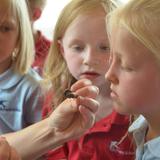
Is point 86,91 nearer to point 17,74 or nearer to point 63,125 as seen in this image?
point 63,125

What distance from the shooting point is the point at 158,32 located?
2.36 feet

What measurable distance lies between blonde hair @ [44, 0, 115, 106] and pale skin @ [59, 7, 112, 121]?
0.02 metres

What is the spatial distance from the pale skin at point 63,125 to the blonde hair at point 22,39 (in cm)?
27

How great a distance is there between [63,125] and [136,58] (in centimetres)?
32

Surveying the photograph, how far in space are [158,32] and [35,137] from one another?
1.62 ft

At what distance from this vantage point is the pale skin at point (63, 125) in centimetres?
89

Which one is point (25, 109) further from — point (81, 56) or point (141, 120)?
point (141, 120)

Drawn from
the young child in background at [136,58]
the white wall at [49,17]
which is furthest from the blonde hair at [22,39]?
the white wall at [49,17]

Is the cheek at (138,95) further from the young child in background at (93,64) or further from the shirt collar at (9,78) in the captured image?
the shirt collar at (9,78)

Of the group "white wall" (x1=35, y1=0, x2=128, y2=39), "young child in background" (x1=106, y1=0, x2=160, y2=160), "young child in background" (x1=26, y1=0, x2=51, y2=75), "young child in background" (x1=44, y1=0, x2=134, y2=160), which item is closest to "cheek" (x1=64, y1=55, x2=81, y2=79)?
"young child in background" (x1=44, y1=0, x2=134, y2=160)

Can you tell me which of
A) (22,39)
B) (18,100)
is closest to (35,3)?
(22,39)

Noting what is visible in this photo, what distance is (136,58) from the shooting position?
0.72 meters

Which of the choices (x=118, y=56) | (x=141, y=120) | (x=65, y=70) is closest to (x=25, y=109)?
(x=65, y=70)

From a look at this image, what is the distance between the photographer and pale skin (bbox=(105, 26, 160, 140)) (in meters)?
0.72
